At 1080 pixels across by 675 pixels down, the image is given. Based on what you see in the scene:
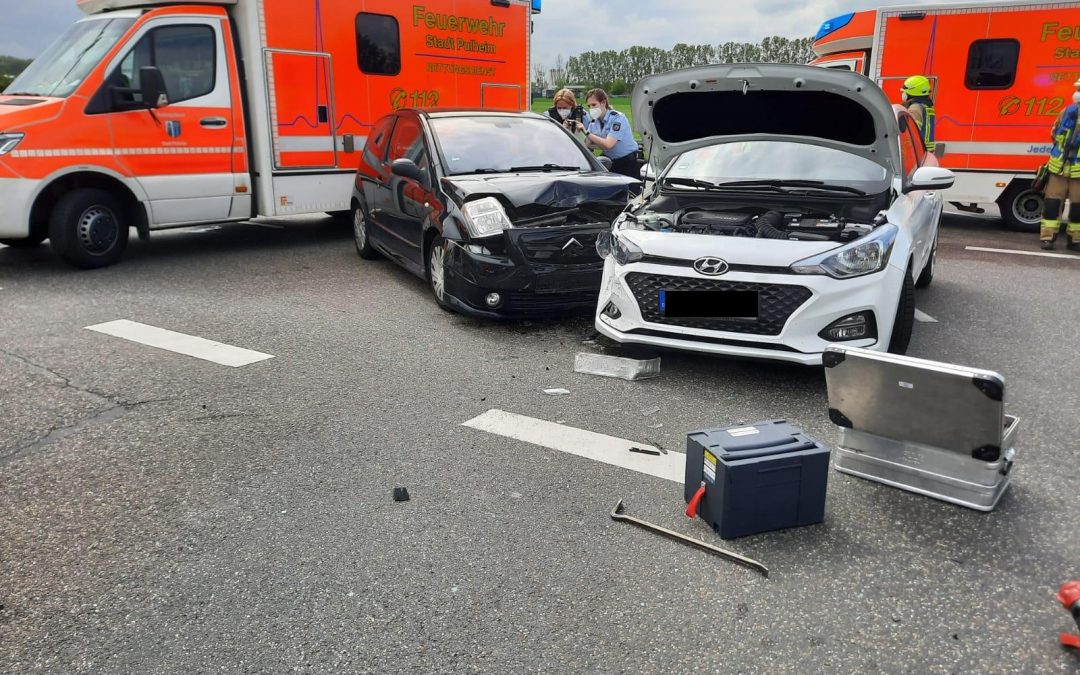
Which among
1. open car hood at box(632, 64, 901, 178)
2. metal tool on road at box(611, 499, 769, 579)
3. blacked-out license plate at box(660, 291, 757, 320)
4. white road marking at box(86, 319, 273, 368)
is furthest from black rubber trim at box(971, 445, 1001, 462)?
white road marking at box(86, 319, 273, 368)

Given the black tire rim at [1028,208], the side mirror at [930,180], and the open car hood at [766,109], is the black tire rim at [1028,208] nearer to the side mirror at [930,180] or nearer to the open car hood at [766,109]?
the side mirror at [930,180]

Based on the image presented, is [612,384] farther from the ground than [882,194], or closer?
closer

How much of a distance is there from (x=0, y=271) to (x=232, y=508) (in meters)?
6.15

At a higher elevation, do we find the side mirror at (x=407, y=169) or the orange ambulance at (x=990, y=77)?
the orange ambulance at (x=990, y=77)

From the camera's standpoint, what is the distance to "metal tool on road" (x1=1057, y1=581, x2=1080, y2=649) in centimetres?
237

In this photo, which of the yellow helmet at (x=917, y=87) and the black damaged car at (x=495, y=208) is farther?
the yellow helmet at (x=917, y=87)

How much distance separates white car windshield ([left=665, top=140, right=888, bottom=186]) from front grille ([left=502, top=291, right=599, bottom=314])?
1115 millimetres

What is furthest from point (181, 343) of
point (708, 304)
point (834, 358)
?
point (834, 358)

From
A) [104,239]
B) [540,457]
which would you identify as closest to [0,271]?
[104,239]

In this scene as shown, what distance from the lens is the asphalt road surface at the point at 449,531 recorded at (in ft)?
7.95

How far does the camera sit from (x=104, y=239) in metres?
7.81

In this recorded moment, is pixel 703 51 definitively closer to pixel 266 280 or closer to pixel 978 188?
pixel 978 188

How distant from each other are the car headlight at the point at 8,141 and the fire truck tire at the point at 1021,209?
1139 centimetres

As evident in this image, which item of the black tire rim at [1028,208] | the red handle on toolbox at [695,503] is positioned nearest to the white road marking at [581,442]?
the red handle on toolbox at [695,503]
